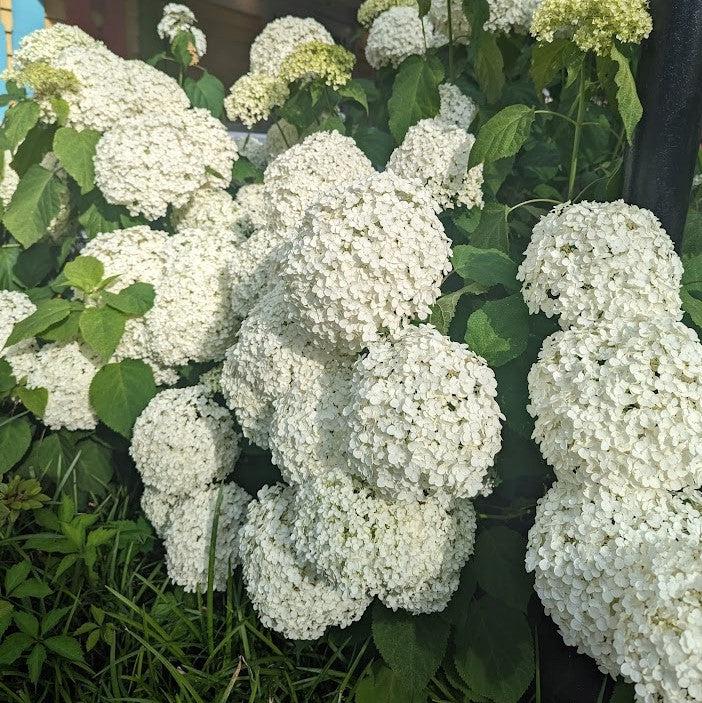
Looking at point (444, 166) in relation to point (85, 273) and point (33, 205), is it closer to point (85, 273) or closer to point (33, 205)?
point (85, 273)

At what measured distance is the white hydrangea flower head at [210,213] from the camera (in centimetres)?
298

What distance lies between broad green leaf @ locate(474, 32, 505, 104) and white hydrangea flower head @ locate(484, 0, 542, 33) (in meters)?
0.06

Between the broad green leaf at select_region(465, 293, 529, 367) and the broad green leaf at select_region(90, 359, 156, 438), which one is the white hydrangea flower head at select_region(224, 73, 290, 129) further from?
the broad green leaf at select_region(465, 293, 529, 367)

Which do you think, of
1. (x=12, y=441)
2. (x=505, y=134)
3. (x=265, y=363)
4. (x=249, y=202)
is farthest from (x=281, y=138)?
(x=12, y=441)

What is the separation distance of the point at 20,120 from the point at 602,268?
7.57ft

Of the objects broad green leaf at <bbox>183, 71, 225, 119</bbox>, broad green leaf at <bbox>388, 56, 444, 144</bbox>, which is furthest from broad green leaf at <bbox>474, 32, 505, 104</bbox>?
broad green leaf at <bbox>183, 71, 225, 119</bbox>

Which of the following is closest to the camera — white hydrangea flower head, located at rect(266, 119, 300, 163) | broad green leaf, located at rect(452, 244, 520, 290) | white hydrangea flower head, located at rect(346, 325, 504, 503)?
white hydrangea flower head, located at rect(346, 325, 504, 503)

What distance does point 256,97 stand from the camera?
123 inches

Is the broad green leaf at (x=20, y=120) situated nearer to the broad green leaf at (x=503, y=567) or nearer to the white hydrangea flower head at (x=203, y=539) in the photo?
the white hydrangea flower head at (x=203, y=539)

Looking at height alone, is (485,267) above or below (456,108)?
below

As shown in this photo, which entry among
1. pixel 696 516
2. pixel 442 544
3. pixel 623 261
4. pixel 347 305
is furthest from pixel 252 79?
pixel 696 516

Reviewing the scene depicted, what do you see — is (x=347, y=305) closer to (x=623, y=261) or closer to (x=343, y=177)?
(x=623, y=261)

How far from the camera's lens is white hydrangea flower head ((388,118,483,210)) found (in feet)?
7.63

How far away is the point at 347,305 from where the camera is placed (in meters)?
1.73
